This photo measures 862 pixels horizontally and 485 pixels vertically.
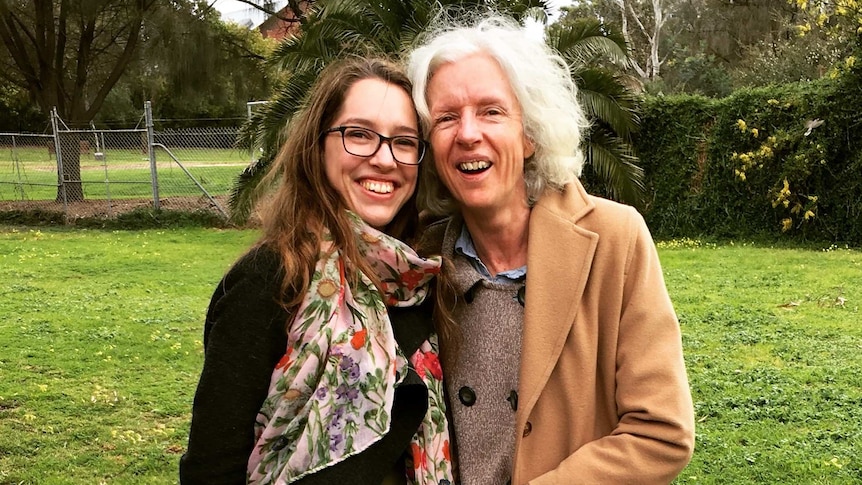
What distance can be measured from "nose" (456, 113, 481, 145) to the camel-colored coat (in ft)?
1.08

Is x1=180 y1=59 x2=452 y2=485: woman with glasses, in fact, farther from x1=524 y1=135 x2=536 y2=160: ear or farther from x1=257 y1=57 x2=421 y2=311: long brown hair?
Result: x1=524 y1=135 x2=536 y2=160: ear

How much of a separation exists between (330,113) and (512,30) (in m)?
0.57

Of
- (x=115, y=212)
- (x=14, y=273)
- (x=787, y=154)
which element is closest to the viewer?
(x=14, y=273)

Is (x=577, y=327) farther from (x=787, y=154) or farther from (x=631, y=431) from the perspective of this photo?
(x=787, y=154)

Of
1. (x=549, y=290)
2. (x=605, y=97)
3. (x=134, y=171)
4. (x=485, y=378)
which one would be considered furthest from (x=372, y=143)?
(x=134, y=171)

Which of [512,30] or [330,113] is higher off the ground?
[512,30]

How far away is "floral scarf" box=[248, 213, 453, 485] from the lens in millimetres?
1562

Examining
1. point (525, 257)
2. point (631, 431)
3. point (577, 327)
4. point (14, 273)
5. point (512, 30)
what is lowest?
point (14, 273)

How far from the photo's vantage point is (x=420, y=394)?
1.73 metres

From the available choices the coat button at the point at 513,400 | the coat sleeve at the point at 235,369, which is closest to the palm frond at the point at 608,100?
the coat button at the point at 513,400

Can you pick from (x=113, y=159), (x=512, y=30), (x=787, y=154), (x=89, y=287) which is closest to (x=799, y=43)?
(x=787, y=154)

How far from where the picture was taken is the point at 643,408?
66.2 inches

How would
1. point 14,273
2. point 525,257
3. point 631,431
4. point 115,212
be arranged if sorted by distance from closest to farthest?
point 631,431 < point 525,257 < point 14,273 < point 115,212

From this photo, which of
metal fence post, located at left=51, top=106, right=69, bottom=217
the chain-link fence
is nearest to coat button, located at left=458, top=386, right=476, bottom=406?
the chain-link fence
